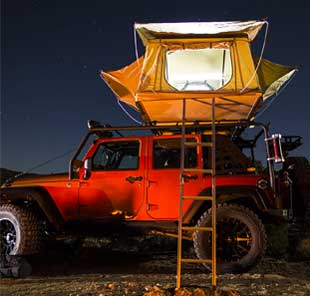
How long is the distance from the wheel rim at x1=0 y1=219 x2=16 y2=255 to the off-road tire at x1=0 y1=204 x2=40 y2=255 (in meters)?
0.02

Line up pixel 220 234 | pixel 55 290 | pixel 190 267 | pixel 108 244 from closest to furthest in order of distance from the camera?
pixel 55 290 < pixel 220 234 < pixel 190 267 < pixel 108 244

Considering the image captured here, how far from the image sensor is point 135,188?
22.4 ft

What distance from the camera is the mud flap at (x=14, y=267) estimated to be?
621 centimetres

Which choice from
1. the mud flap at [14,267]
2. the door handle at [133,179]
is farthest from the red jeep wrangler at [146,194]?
the mud flap at [14,267]

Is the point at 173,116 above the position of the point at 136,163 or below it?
above

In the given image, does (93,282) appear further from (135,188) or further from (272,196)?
(272,196)

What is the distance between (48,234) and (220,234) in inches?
103

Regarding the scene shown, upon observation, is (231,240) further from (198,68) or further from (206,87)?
(198,68)

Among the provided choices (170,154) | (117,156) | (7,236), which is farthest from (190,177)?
(7,236)

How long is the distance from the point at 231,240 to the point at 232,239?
20mm

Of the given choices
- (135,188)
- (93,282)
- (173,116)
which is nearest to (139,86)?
(173,116)

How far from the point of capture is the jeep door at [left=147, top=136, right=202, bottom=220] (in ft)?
22.0

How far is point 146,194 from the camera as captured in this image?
6.80 meters

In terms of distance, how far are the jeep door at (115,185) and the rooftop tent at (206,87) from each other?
73cm
